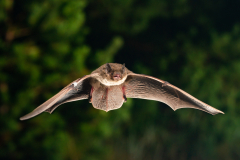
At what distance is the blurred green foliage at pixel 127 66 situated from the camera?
7.95 feet

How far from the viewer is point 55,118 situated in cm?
261

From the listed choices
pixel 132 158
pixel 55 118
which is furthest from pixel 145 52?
pixel 55 118

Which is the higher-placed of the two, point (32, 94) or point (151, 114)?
point (32, 94)

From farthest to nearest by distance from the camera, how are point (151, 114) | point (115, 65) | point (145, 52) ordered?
point (145, 52)
point (151, 114)
point (115, 65)

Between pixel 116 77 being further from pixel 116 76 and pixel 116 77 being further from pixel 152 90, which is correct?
pixel 152 90

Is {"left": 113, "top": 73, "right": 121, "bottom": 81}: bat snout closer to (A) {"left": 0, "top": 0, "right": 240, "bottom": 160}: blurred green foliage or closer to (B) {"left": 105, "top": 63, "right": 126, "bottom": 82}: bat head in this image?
(B) {"left": 105, "top": 63, "right": 126, "bottom": 82}: bat head

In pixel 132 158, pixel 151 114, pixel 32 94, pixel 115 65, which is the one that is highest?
pixel 115 65

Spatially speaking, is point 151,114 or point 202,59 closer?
point 202,59

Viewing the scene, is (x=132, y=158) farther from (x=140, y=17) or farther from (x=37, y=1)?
(x=37, y=1)

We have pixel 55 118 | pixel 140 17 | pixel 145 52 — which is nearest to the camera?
pixel 55 118

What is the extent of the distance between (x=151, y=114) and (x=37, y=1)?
259 centimetres

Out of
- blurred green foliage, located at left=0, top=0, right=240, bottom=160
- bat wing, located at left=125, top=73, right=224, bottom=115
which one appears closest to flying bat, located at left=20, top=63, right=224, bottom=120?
bat wing, located at left=125, top=73, right=224, bottom=115

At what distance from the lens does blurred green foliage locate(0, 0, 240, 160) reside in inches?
95.4

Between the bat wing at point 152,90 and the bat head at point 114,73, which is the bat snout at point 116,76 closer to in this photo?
the bat head at point 114,73
